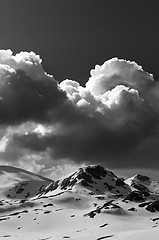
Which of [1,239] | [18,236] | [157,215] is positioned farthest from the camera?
[157,215]

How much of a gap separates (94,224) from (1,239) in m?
47.5

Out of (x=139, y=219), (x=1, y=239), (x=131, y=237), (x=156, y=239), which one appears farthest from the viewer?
(x=139, y=219)

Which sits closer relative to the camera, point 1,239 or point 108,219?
point 1,239

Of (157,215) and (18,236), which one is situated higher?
(157,215)

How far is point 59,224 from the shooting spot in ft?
577

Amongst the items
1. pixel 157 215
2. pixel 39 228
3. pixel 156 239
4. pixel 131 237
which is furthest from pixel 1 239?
pixel 157 215

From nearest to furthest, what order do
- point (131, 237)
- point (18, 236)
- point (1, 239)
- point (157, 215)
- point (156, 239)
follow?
point (156, 239) < point (131, 237) < point (1, 239) < point (18, 236) < point (157, 215)

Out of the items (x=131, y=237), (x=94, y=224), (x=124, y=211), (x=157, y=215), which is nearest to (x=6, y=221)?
(x=94, y=224)

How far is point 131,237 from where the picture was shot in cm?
9994

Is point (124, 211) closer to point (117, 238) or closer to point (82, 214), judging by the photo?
point (82, 214)

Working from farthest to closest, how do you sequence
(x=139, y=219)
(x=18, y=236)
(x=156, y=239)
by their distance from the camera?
(x=139, y=219)
(x=18, y=236)
(x=156, y=239)

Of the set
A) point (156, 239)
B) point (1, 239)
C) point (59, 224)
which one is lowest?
point (156, 239)

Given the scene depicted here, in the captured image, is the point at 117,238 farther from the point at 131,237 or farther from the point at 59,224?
the point at 59,224

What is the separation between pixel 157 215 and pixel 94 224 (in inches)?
1754
